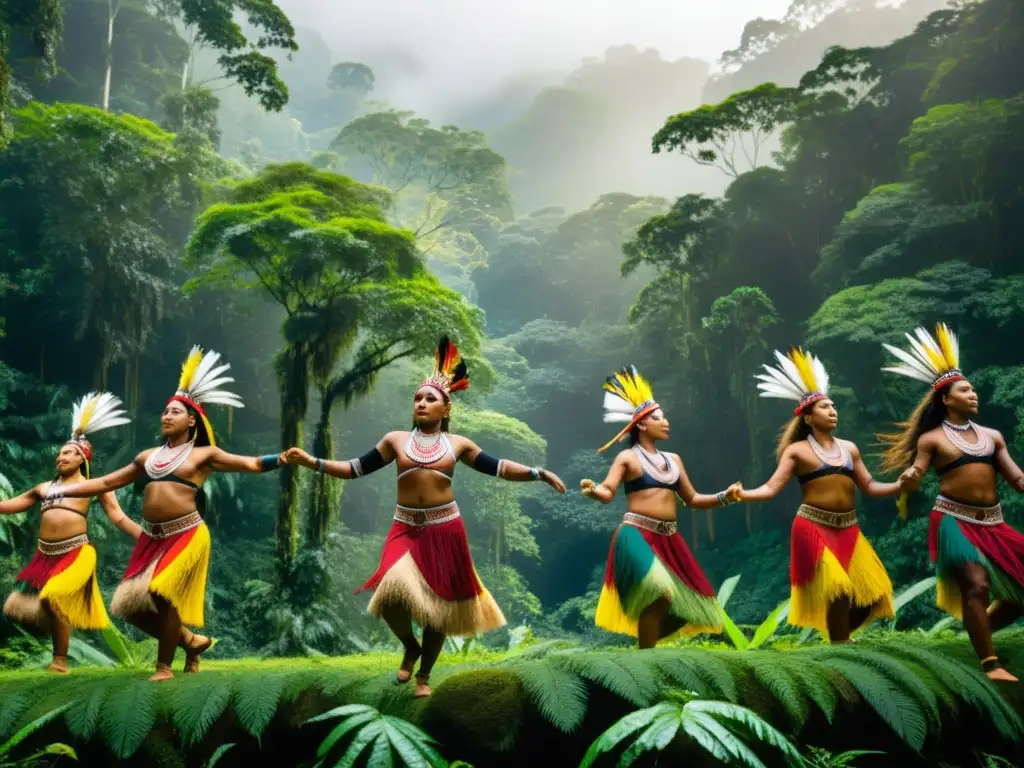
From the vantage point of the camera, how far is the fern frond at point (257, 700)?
3410mm

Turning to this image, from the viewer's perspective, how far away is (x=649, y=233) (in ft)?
65.1

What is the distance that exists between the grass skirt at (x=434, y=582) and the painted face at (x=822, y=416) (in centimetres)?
237

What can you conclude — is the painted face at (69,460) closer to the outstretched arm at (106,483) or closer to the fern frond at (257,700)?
the outstretched arm at (106,483)

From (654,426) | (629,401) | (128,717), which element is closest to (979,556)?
(654,426)

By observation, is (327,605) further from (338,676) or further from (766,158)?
(766,158)

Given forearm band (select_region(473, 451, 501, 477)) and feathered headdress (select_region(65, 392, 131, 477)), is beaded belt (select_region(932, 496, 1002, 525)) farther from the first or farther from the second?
feathered headdress (select_region(65, 392, 131, 477))

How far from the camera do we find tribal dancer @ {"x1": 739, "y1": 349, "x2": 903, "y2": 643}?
15.0 feet

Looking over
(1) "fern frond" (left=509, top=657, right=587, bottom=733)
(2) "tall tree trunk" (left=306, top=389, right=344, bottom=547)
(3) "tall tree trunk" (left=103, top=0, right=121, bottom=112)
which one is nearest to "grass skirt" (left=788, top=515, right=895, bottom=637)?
(1) "fern frond" (left=509, top=657, right=587, bottom=733)

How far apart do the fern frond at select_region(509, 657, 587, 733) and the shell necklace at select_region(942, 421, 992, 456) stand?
261 cm

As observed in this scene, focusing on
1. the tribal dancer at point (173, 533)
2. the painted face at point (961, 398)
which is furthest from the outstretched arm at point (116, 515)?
the painted face at point (961, 398)

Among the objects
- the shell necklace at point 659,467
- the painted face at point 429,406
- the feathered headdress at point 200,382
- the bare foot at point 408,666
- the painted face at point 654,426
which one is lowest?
the bare foot at point 408,666

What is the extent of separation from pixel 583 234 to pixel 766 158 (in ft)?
59.9

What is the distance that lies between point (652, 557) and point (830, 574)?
3.30 feet

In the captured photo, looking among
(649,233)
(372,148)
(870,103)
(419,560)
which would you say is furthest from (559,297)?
(419,560)
